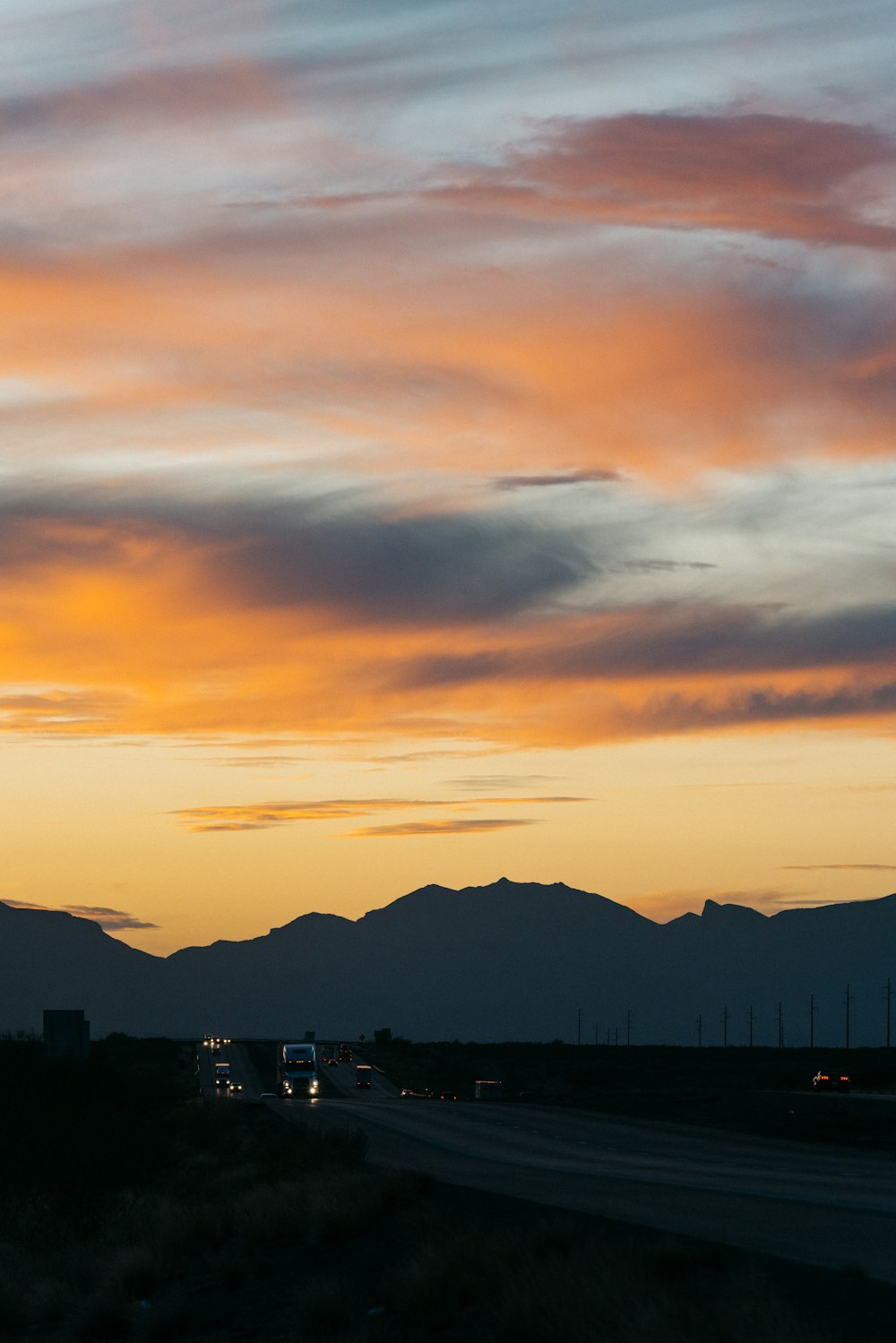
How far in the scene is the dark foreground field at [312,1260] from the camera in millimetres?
16531

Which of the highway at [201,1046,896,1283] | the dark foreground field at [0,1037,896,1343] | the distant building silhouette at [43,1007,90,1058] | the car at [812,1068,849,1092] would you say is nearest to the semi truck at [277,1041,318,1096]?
the highway at [201,1046,896,1283]

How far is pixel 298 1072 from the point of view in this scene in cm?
10062

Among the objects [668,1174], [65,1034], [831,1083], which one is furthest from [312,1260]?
[831,1083]

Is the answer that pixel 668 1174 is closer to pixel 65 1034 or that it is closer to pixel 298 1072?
pixel 65 1034

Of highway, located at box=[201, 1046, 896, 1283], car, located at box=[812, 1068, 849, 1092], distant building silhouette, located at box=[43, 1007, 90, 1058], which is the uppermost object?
distant building silhouette, located at box=[43, 1007, 90, 1058]

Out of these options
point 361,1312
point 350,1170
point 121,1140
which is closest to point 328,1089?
point 121,1140

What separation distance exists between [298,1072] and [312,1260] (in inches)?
3007

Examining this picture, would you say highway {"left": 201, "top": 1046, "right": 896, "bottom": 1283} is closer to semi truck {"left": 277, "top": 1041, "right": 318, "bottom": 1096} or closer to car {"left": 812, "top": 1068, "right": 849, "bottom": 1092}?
semi truck {"left": 277, "top": 1041, "right": 318, "bottom": 1096}

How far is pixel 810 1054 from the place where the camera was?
589 feet

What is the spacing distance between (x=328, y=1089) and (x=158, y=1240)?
85031mm

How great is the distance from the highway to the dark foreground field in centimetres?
251

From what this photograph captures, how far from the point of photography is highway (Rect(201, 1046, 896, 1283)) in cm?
2578

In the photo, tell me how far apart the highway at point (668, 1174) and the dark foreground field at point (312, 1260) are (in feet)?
8.24

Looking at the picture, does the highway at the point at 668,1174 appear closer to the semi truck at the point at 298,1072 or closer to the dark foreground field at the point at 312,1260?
the dark foreground field at the point at 312,1260
